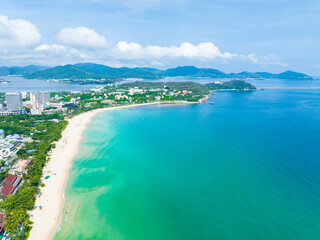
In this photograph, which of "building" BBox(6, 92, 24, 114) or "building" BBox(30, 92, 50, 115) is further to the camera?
"building" BBox(30, 92, 50, 115)

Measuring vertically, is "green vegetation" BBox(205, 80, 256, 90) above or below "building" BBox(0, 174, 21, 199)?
above

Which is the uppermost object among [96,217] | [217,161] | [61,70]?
[61,70]

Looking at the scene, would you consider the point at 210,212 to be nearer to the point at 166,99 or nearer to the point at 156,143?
the point at 156,143

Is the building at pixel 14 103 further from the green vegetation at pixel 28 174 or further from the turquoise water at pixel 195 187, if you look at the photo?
the turquoise water at pixel 195 187

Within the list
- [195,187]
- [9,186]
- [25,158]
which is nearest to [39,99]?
[25,158]

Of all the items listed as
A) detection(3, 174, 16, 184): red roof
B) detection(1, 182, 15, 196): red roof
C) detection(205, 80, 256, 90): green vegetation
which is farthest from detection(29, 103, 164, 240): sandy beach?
detection(205, 80, 256, 90): green vegetation

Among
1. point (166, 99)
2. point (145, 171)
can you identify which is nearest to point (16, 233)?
point (145, 171)

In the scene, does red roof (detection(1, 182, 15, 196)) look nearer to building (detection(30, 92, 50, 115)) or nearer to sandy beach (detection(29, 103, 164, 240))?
sandy beach (detection(29, 103, 164, 240))
